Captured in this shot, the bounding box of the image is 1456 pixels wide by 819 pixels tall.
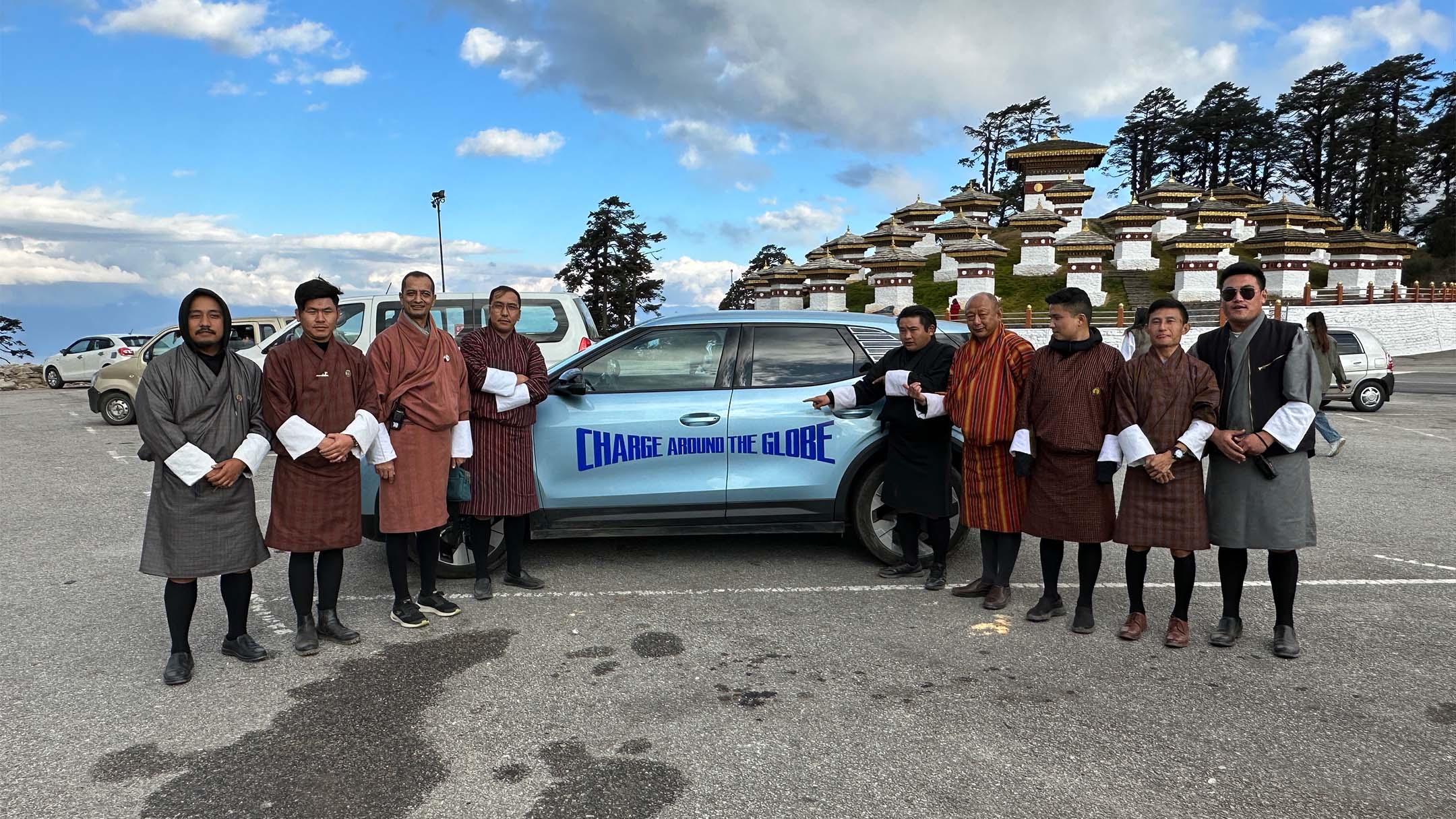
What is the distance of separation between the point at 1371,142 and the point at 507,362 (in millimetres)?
68728

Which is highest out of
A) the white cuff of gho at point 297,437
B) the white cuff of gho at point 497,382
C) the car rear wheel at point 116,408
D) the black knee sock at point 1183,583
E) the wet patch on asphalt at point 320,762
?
the white cuff of gho at point 497,382

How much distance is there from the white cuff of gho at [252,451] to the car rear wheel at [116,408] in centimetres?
1248

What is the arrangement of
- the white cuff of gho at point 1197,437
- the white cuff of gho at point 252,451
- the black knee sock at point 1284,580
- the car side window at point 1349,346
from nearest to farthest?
the white cuff of gho at point 252,451, the white cuff of gho at point 1197,437, the black knee sock at point 1284,580, the car side window at point 1349,346

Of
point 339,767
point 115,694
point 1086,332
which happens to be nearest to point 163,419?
point 115,694

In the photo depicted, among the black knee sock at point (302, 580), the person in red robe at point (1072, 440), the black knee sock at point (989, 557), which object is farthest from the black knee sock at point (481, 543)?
the person in red robe at point (1072, 440)

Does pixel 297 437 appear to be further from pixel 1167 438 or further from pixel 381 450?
pixel 1167 438

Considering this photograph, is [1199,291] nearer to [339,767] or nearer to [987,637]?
[987,637]

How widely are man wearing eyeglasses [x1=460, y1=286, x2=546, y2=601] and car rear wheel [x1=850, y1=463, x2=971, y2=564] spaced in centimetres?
197

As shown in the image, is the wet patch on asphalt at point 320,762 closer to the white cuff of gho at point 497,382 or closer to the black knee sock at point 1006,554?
the white cuff of gho at point 497,382

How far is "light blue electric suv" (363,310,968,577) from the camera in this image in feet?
16.6

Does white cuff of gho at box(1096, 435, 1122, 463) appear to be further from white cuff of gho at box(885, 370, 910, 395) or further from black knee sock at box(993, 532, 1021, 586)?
white cuff of gho at box(885, 370, 910, 395)

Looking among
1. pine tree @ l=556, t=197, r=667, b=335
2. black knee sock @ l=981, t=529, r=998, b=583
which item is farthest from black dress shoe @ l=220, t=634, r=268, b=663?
pine tree @ l=556, t=197, r=667, b=335

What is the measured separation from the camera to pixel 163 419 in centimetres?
353

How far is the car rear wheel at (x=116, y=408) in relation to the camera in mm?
13789
